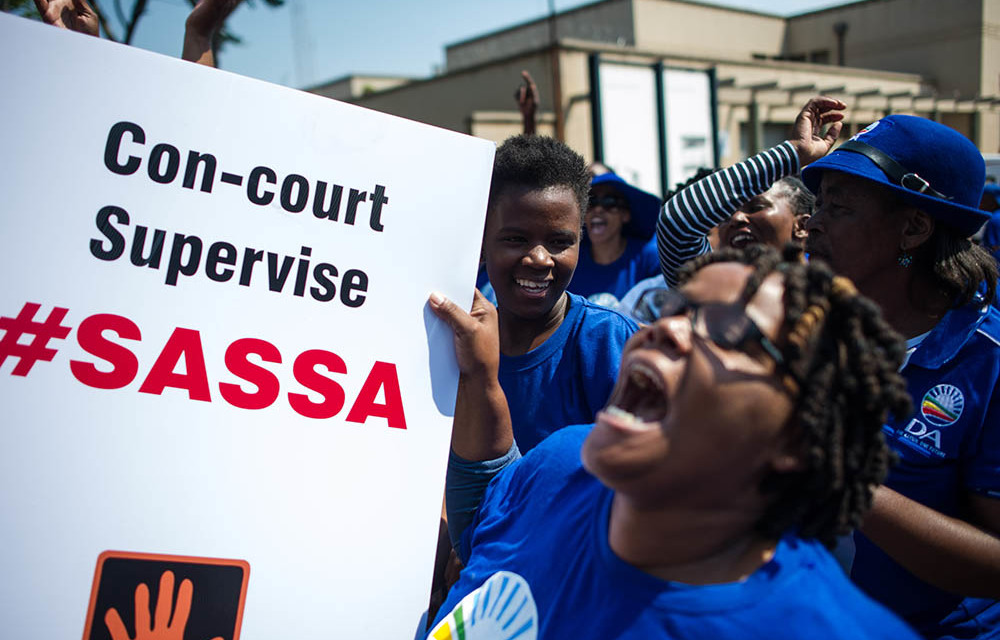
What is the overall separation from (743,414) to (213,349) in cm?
101

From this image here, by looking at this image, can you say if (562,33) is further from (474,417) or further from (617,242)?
(474,417)

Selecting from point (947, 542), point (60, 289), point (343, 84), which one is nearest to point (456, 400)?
point (60, 289)

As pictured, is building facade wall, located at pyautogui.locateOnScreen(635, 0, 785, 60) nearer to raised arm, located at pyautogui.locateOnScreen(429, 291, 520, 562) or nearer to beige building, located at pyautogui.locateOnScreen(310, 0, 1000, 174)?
beige building, located at pyautogui.locateOnScreen(310, 0, 1000, 174)

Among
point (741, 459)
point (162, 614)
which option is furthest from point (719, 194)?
point (162, 614)

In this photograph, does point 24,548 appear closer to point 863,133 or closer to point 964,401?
point 964,401

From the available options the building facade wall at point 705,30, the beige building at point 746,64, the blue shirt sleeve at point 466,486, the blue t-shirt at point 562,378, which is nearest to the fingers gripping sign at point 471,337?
the blue shirt sleeve at point 466,486

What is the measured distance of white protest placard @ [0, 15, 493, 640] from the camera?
1.40 m

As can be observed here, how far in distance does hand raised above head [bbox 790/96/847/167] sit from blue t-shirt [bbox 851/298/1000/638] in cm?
82

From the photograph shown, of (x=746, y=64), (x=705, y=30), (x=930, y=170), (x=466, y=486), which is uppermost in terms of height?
(x=705, y=30)

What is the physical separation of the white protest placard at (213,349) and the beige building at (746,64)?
30.4ft

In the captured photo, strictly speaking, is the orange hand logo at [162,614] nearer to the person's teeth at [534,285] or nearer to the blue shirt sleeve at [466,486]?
the blue shirt sleeve at [466,486]

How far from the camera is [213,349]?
1.51 metres

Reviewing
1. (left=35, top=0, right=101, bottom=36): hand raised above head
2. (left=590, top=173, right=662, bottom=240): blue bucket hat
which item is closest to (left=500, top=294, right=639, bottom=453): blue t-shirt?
(left=35, top=0, right=101, bottom=36): hand raised above head

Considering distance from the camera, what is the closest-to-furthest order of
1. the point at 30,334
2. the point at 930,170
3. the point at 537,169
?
the point at 30,334
the point at 930,170
the point at 537,169
